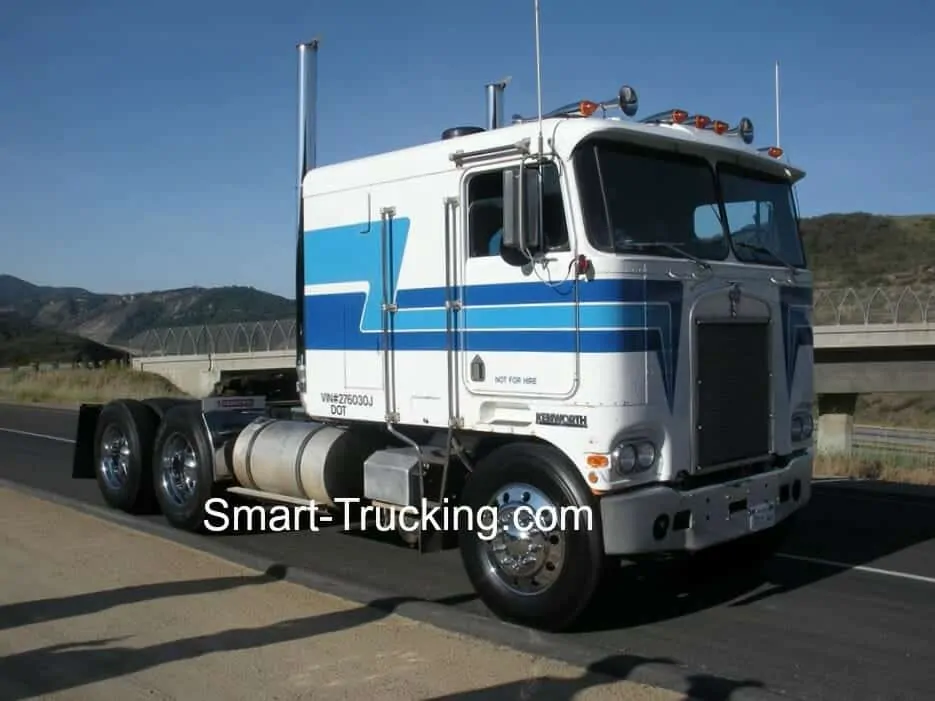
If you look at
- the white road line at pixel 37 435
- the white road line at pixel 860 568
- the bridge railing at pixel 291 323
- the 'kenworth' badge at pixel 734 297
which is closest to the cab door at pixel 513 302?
the 'kenworth' badge at pixel 734 297

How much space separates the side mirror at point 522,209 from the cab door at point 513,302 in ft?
0.32

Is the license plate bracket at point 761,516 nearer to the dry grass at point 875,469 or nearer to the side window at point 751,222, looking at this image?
the side window at point 751,222

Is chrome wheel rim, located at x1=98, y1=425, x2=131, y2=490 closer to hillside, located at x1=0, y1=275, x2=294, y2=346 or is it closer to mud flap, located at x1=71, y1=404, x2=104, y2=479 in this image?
mud flap, located at x1=71, y1=404, x2=104, y2=479

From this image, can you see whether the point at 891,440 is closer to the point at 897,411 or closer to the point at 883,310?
the point at 883,310

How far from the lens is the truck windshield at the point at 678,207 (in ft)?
20.5

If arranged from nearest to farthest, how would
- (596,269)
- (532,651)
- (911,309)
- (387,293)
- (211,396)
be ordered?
(532,651) → (596,269) → (387,293) → (211,396) → (911,309)

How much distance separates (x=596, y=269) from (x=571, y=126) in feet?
3.08

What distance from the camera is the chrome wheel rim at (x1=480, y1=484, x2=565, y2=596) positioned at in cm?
620

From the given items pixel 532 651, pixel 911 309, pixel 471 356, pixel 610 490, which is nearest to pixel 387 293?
pixel 471 356

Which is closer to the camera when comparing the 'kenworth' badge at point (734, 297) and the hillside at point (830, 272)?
the 'kenworth' badge at point (734, 297)

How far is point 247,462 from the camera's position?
8875 millimetres

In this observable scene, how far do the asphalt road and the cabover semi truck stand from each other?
1.50 ft

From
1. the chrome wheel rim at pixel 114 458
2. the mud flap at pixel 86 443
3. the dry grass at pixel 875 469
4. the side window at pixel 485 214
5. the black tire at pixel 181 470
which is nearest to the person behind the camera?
the side window at pixel 485 214

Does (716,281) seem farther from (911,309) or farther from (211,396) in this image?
(911,309)
